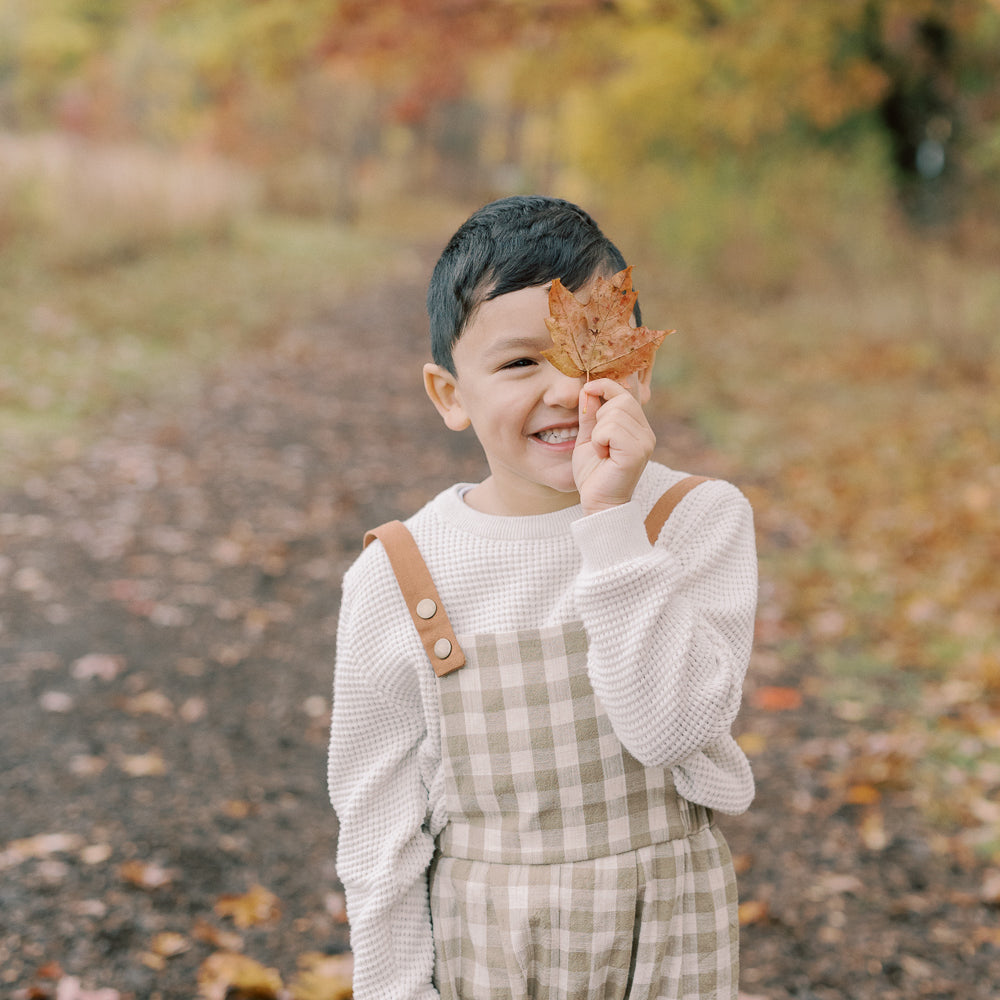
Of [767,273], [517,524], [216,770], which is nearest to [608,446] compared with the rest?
[517,524]

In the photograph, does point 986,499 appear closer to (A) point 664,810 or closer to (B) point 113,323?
(A) point 664,810

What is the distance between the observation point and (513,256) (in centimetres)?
144

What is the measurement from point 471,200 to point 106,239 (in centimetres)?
2607

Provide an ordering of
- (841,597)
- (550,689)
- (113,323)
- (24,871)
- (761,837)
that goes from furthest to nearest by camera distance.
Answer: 1. (113,323)
2. (841,597)
3. (761,837)
4. (24,871)
5. (550,689)

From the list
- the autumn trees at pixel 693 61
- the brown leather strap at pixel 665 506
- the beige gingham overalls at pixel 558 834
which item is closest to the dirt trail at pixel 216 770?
the beige gingham overalls at pixel 558 834

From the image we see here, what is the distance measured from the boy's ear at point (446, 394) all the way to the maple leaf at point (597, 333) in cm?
24

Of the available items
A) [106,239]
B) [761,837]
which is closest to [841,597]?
[761,837]

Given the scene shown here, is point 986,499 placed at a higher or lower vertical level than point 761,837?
higher

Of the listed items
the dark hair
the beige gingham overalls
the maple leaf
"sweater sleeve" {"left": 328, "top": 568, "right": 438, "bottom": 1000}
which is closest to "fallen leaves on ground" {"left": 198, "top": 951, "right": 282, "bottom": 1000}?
"sweater sleeve" {"left": 328, "top": 568, "right": 438, "bottom": 1000}

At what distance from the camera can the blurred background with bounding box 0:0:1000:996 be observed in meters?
4.91

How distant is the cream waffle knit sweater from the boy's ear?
0.12m

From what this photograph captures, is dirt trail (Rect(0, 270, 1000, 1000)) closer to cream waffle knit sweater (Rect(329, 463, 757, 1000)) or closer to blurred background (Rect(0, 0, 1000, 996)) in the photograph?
blurred background (Rect(0, 0, 1000, 996))

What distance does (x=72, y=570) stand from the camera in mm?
5219

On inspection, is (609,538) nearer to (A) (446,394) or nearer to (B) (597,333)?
(B) (597,333)
